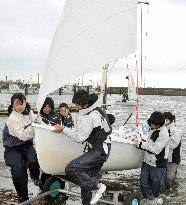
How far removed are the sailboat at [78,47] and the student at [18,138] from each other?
0.33 m

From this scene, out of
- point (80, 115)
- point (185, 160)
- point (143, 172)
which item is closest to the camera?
point (80, 115)

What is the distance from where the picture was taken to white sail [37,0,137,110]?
6.90 meters

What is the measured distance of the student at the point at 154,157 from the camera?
7.98 meters

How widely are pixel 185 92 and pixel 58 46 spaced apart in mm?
182089

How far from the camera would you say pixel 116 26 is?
7371mm

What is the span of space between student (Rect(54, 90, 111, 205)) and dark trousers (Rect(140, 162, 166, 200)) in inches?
76.9

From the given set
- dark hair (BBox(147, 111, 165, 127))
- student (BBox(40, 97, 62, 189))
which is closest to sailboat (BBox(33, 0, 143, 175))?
student (BBox(40, 97, 62, 189))

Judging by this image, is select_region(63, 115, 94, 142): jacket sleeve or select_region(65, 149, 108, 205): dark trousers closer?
select_region(63, 115, 94, 142): jacket sleeve

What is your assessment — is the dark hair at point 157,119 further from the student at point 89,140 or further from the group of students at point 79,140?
the student at point 89,140

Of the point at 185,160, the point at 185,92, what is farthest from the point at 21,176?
the point at 185,92

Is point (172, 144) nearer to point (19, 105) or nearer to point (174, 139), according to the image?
point (174, 139)

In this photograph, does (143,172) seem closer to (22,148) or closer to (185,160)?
(22,148)

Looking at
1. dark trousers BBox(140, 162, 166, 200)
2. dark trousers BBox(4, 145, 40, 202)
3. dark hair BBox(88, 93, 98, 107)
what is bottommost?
dark trousers BBox(140, 162, 166, 200)

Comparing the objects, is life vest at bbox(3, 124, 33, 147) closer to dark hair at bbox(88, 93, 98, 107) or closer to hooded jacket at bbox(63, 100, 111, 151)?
hooded jacket at bbox(63, 100, 111, 151)
